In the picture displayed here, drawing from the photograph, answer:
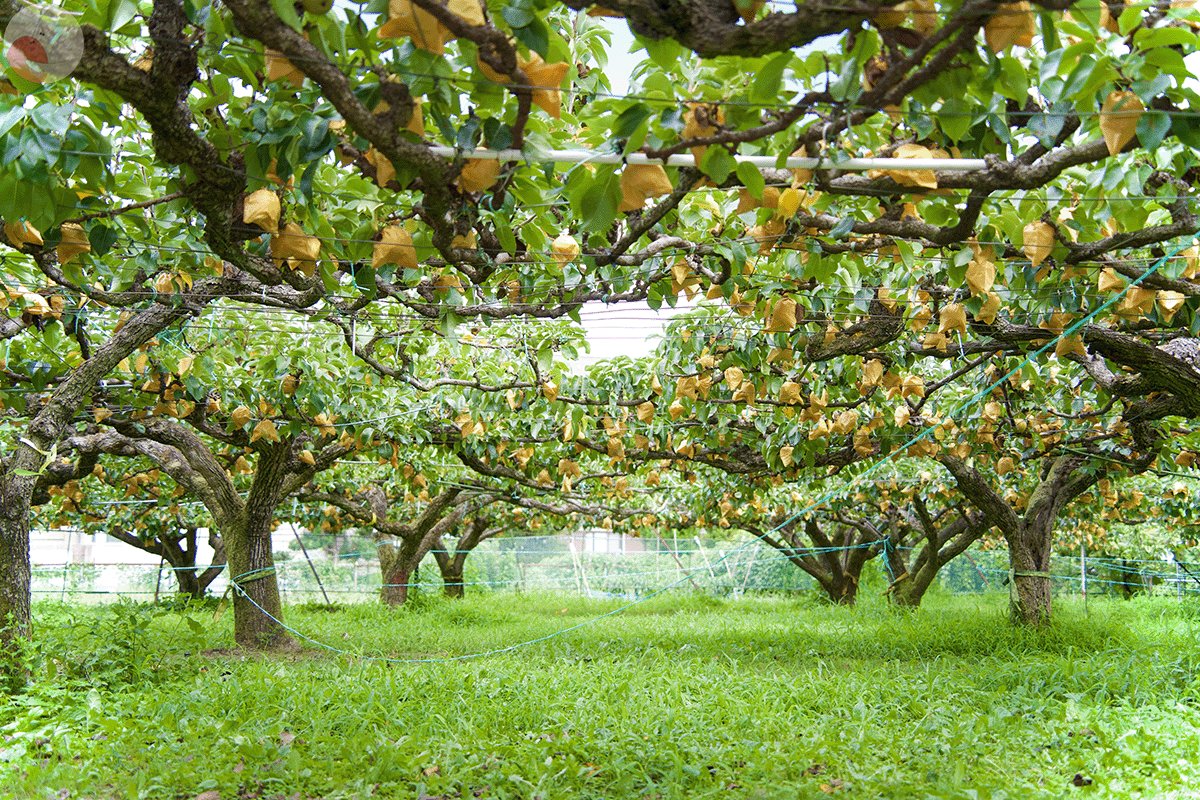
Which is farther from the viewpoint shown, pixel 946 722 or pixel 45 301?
pixel 946 722

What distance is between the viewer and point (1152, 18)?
1.86 meters

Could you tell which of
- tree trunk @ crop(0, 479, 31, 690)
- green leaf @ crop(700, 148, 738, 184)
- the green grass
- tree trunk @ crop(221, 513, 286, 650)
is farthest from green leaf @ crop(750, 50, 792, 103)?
tree trunk @ crop(221, 513, 286, 650)

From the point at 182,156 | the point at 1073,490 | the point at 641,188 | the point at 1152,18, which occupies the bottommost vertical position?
the point at 1073,490

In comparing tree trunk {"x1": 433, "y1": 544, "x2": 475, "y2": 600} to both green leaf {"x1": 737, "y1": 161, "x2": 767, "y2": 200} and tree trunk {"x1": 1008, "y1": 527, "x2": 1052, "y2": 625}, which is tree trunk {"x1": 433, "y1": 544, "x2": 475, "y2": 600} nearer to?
tree trunk {"x1": 1008, "y1": 527, "x2": 1052, "y2": 625}

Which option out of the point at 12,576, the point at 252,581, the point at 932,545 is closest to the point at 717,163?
the point at 12,576

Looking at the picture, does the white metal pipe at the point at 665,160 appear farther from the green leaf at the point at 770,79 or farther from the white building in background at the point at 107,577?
the white building in background at the point at 107,577

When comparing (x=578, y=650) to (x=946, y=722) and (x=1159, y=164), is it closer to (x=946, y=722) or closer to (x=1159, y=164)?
(x=946, y=722)

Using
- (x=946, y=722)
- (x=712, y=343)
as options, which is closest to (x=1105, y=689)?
(x=946, y=722)

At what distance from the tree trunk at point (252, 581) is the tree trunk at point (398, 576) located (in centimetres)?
406

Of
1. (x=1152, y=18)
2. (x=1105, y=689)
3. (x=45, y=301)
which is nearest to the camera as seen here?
(x=1152, y=18)

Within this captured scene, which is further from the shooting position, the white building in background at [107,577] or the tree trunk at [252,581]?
the white building in background at [107,577]

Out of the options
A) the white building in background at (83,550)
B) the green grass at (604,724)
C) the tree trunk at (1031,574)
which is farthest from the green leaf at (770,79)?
the white building in background at (83,550)

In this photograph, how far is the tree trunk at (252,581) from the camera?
23.0 feet

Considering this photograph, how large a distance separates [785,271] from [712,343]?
1.53m
